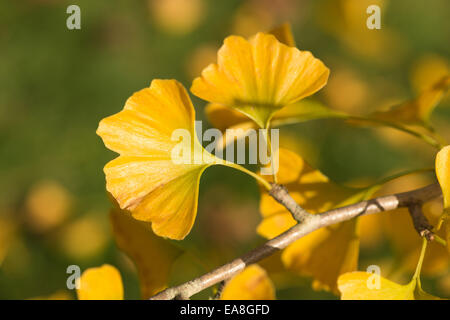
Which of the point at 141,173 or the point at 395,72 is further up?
the point at 395,72

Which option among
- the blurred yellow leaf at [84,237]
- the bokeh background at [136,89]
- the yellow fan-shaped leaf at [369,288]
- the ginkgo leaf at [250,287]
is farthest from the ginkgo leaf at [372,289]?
the blurred yellow leaf at [84,237]

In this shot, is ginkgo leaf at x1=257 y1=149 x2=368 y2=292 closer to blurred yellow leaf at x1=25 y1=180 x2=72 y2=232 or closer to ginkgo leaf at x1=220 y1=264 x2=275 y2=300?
ginkgo leaf at x1=220 y1=264 x2=275 y2=300

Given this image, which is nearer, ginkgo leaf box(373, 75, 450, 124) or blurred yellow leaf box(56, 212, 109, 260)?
ginkgo leaf box(373, 75, 450, 124)

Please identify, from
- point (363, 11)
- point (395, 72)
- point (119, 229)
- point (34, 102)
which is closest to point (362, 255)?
point (395, 72)

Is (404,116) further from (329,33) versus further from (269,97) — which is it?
(329,33)

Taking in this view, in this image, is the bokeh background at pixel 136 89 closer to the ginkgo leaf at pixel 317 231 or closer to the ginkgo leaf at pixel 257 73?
the ginkgo leaf at pixel 317 231

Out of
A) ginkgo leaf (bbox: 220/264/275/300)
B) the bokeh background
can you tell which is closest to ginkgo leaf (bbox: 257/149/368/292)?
ginkgo leaf (bbox: 220/264/275/300)
